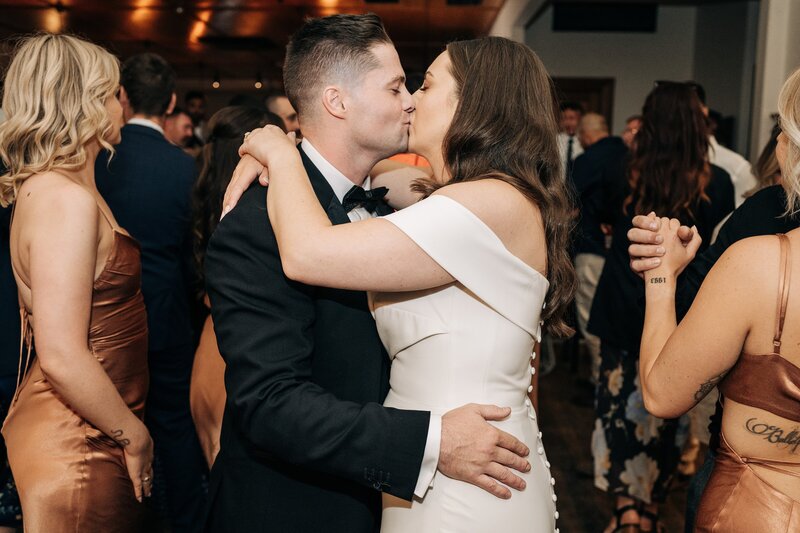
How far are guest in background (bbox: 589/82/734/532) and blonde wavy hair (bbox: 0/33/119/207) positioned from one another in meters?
2.11

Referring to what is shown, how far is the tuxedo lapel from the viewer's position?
1.40 metres

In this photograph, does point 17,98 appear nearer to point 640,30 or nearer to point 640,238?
point 640,238

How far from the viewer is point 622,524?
3.20 metres

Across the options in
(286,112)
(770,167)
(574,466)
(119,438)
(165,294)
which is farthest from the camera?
(286,112)

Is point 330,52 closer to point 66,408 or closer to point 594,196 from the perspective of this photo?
point 66,408

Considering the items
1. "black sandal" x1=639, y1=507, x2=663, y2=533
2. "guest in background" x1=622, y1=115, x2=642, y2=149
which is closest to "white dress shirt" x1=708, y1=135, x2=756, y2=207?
"guest in background" x1=622, y1=115, x2=642, y2=149

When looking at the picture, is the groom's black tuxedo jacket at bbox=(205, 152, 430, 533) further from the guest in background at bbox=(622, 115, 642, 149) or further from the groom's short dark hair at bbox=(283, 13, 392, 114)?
the guest in background at bbox=(622, 115, 642, 149)

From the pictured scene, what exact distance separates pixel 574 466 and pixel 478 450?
295 centimetres

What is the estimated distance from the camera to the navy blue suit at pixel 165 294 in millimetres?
2740

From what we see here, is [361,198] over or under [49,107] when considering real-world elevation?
under

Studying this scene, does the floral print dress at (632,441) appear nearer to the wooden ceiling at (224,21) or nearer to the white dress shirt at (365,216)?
the white dress shirt at (365,216)

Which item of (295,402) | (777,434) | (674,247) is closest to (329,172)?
(295,402)

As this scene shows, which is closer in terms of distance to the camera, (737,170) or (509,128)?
(509,128)

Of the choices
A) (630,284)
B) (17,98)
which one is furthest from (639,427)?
(17,98)
